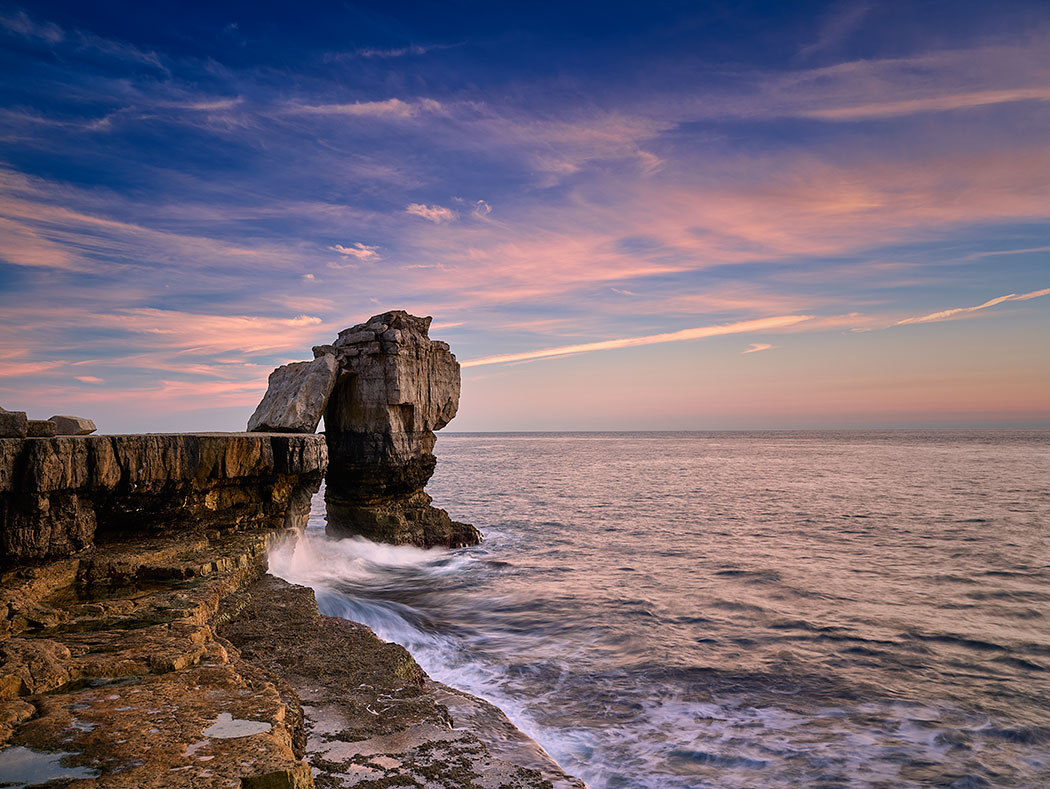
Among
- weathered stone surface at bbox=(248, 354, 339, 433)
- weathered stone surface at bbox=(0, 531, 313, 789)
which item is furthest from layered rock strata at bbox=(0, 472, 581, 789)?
weathered stone surface at bbox=(248, 354, 339, 433)

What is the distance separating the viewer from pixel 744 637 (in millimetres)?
12203

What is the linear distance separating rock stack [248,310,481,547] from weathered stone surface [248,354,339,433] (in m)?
0.06

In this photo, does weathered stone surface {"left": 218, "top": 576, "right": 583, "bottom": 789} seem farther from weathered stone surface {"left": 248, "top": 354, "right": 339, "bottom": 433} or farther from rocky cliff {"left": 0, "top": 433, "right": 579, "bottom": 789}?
weathered stone surface {"left": 248, "top": 354, "right": 339, "bottom": 433}

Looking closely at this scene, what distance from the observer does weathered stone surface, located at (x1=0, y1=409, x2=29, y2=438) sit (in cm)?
853

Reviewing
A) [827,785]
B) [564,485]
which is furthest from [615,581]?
[564,485]

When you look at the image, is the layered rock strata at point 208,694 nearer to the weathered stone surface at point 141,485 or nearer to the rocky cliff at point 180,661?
the rocky cliff at point 180,661

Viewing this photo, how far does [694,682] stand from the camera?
10.1 m

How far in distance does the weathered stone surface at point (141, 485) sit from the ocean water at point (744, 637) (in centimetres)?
211

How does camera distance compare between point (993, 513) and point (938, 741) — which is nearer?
point (938, 741)

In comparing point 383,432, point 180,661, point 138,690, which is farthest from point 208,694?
point 383,432

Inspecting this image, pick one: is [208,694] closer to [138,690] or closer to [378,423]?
[138,690]

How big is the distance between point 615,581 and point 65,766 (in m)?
14.8

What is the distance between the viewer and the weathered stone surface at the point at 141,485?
8570 mm

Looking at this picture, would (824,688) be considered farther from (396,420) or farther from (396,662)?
(396,420)
